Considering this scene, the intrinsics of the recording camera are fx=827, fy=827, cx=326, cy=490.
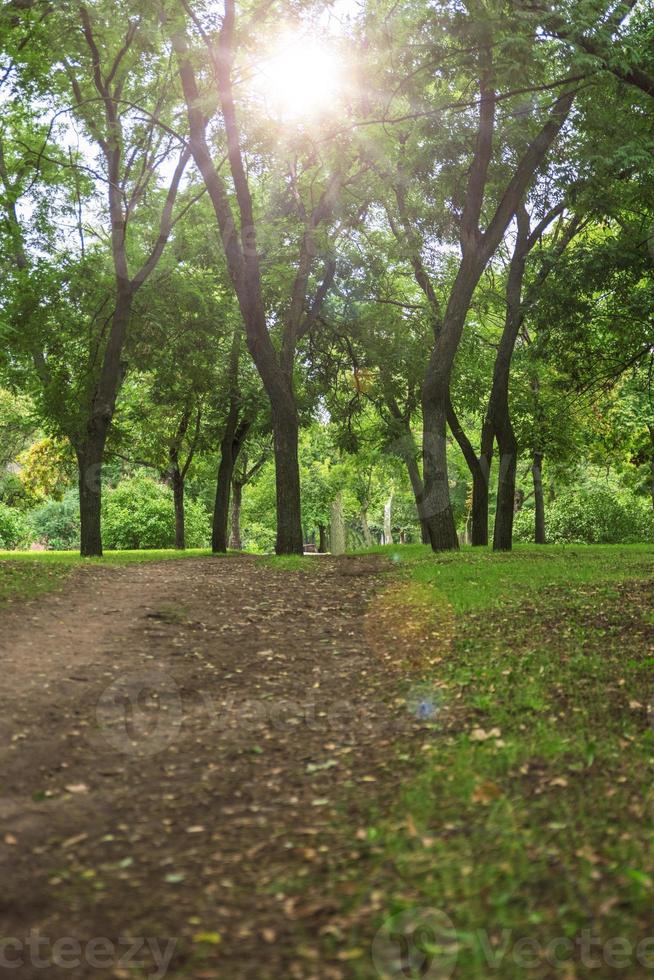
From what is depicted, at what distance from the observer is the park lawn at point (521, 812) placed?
382 centimetres

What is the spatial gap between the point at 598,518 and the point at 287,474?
19.6 meters

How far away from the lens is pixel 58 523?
4147 cm

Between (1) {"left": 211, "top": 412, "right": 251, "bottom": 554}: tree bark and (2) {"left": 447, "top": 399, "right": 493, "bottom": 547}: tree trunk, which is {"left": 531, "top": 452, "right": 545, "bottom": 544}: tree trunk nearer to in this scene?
(2) {"left": 447, "top": 399, "right": 493, "bottom": 547}: tree trunk

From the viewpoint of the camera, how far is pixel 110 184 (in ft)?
63.3

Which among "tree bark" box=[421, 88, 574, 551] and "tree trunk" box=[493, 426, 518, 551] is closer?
"tree bark" box=[421, 88, 574, 551]

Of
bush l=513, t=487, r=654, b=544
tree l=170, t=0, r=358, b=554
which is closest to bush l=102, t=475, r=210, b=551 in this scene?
bush l=513, t=487, r=654, b=544

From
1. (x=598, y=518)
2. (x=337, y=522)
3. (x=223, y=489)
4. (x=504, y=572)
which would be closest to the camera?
(x=504, y=572)

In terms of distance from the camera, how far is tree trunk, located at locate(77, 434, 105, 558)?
1920 cm

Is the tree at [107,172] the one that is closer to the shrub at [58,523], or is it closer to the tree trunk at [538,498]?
the tree trunk at [538,498]

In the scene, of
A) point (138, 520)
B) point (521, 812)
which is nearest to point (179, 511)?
point (138, 520)

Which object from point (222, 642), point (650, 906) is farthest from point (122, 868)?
point (222, 642)

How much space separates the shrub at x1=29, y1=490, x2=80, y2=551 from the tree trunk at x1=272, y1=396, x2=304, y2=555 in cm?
2671

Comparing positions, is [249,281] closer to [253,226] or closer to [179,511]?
[253,226]

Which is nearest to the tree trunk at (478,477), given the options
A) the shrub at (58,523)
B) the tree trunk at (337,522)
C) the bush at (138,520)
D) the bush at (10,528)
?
the bush at (138,520)
